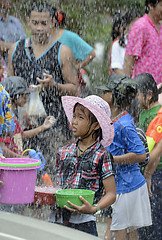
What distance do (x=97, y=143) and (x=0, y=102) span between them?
3.29ft

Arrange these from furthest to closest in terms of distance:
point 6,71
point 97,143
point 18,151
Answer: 1. point 6,71
2. point 18,151
3. point 97,143

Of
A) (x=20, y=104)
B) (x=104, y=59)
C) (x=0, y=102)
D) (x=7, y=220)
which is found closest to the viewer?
(x=7, y=220)

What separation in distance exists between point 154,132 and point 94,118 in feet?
4.37

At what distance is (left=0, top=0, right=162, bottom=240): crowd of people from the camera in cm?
363

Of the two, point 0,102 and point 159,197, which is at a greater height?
point 0,102

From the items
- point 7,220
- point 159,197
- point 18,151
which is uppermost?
point 7,220

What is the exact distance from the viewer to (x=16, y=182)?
332cm

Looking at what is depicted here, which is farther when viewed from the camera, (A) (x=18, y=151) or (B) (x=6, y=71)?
(B) (x=6, y=71)

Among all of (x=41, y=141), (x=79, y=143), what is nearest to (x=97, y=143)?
(x=79, y=143)

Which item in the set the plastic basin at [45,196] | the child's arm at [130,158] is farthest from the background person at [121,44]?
the plastic basin at [45,196]

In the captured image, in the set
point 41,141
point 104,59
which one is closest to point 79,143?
point 41,141

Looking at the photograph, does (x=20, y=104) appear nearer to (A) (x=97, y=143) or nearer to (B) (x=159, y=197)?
(B) (x=159, y=197)

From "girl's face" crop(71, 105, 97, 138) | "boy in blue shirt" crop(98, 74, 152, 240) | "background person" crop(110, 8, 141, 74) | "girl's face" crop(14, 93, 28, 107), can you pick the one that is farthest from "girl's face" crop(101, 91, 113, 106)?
"background person" crop(110, 8, 141, 74)

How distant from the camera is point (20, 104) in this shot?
576 centimetres
